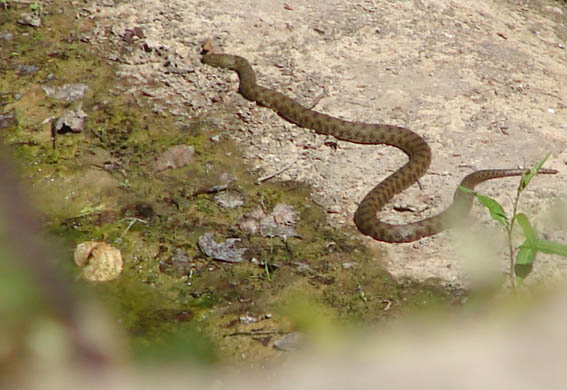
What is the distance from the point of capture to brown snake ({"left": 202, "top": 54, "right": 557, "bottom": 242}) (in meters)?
6.48

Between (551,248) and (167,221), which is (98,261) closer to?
(167,221)

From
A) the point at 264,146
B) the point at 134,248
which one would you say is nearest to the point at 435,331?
the point at 134,248

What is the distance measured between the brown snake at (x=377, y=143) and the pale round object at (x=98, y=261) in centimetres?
210

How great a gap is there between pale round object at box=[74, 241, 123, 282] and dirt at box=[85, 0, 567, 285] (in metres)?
1.90

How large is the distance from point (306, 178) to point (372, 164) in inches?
30.6

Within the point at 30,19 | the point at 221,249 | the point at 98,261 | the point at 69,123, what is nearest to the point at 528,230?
the point at 221,249

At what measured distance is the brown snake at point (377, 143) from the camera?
255 inches

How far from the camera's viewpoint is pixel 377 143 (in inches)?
311

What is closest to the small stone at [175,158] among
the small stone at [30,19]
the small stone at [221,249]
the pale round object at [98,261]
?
the small stone at [221,249]

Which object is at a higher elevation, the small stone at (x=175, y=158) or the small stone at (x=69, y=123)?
the small stone at (x=175, y=158)

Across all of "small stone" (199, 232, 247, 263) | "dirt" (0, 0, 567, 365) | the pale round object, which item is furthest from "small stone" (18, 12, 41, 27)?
"small stone" (199, 232, 247, 263)

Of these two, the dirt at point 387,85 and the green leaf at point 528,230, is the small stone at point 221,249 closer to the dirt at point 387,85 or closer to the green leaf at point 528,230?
the dirt at point 387,85

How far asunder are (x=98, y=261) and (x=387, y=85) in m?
4.15

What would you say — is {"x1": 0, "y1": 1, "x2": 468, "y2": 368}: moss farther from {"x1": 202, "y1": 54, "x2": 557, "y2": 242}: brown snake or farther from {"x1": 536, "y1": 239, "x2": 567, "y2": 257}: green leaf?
{"x1": 536, "y1": 239, "x2": 567, "y2": 257}: green leaf
